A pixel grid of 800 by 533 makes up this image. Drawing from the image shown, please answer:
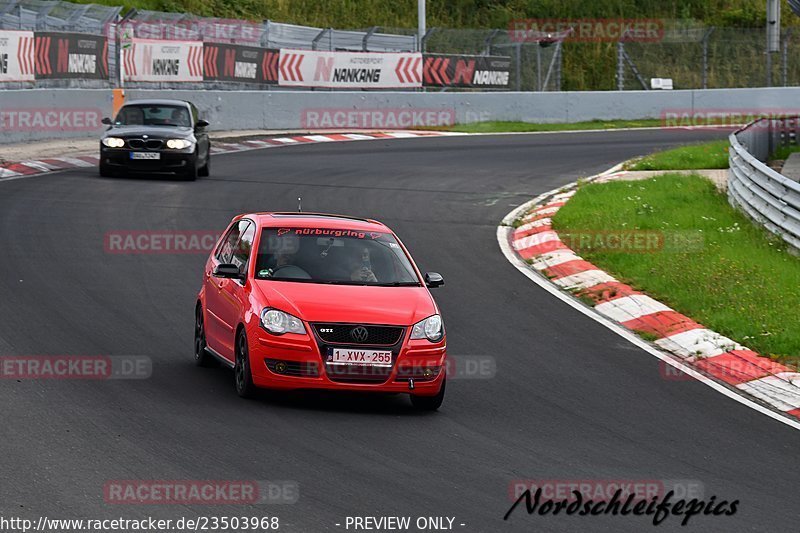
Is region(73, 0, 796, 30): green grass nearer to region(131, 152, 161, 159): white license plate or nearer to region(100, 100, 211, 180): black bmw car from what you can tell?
region(100, 100, 211, 180): black bmw car

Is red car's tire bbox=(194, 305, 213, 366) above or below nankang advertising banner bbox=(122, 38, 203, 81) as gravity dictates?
below

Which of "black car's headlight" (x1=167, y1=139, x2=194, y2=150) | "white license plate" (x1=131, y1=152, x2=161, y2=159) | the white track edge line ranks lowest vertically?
the white track edge line

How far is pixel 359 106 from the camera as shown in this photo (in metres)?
41.3

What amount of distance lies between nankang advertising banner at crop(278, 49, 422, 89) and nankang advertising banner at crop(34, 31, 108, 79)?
7.04m

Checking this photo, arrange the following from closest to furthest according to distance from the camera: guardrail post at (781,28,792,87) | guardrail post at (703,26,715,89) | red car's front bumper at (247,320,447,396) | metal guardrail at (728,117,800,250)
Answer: red car's front bumper at (247,320,447,396)
metal guardrail at (728,117,800,250)
guardrail post at (703,26,715,89)
guardrail post at (781,28,792,87)

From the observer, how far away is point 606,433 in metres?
10.1

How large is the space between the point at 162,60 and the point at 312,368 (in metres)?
29.0

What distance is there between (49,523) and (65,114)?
27689 millimetres

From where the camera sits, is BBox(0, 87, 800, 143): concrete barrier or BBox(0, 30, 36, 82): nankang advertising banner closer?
BBox(0, 30, 36, 82): nankang advertising banner

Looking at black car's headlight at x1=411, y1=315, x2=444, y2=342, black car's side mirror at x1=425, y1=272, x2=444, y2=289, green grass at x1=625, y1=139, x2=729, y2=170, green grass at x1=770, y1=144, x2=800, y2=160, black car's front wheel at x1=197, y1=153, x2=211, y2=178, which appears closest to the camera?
black car's headlight at x1=411, y1=315, x2=444, y2=342

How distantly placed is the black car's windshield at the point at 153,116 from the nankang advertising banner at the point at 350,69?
583 inches

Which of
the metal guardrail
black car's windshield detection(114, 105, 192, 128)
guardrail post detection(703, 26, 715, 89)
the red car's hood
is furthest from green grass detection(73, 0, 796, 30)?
the red car's hood

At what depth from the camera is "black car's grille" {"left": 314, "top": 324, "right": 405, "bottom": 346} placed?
10.2 meters

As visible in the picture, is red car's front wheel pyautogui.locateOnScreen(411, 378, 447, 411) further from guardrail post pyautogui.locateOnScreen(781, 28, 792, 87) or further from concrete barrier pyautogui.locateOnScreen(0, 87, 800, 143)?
guardrail post pyautogui.locateOnScreen(781, 28, 792, 87)
